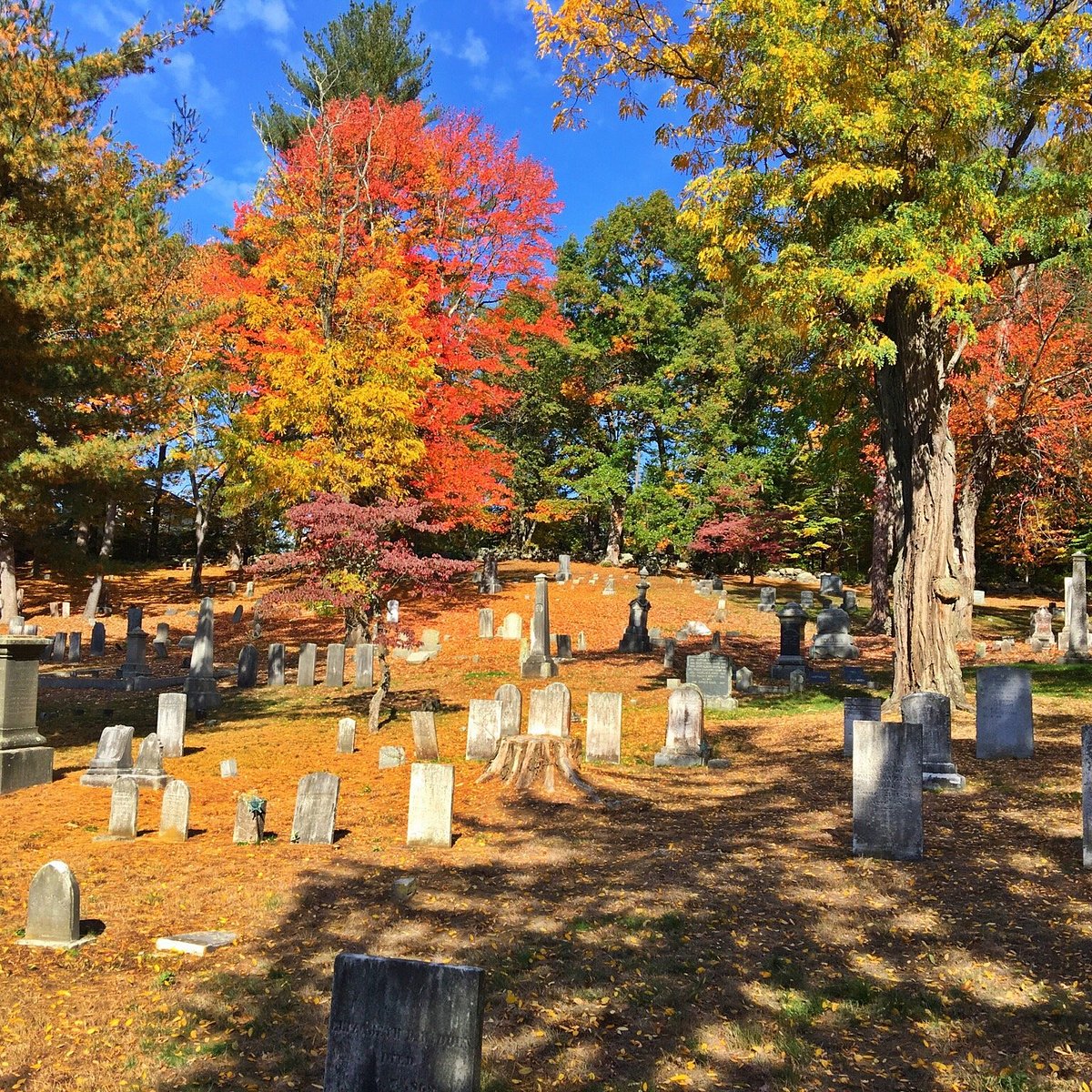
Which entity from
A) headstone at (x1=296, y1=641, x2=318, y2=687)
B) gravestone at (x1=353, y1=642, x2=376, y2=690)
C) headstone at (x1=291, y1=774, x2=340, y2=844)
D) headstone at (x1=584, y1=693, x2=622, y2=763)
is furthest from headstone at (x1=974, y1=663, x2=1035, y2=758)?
headstone at (x1=296, y1=641, x2=318, y2=687)

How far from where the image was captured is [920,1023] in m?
4.82

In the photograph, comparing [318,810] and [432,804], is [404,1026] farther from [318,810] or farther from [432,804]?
[318,810]

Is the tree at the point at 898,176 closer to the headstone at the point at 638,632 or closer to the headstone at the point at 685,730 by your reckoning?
the headstone at the point at 685,730

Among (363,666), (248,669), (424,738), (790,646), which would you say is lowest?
(424,738)

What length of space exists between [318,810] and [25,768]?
200 inches

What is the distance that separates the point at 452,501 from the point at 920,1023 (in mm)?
22781

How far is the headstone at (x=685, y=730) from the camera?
40.5 ft

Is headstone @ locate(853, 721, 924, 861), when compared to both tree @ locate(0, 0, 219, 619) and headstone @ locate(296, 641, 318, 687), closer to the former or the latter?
tree @ locate(0, 0, 219, 619)

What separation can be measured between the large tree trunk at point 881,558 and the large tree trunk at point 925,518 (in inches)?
529

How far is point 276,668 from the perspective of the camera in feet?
68.2

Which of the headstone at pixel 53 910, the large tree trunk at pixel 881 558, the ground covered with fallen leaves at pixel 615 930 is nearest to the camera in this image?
the ground covered with fallen leaves at pixel 615 930

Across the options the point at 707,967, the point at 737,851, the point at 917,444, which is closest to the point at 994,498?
the point at 917,444

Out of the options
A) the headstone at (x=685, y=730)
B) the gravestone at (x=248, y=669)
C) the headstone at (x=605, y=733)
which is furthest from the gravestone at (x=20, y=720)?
the gravestone at (x=248, y=669)

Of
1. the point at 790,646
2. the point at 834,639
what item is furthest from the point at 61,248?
the point at 834,639
